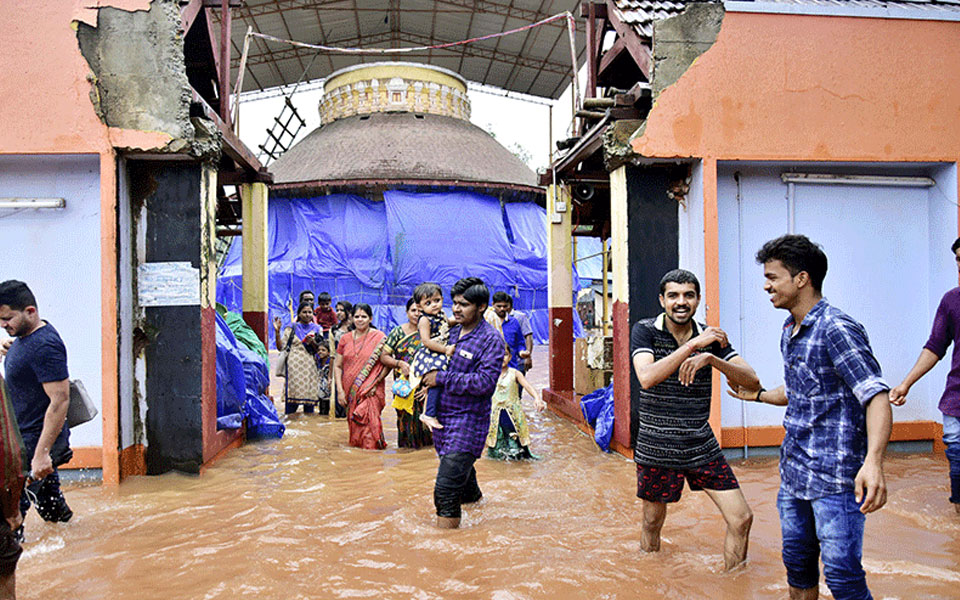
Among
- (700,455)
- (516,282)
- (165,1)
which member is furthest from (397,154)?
(700,455)

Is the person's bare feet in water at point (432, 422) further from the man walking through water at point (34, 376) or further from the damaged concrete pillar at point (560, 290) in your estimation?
the damaged concrete pillar at point (560, 290)

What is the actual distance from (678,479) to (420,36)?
22.3 m

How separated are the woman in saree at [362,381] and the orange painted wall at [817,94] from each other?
11.3ft

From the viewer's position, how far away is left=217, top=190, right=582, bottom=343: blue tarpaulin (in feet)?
66.3

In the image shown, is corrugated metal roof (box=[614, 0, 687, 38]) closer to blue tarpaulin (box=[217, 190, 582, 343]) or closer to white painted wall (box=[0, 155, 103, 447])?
white painted wall (box=[0, 155, 103, 447])

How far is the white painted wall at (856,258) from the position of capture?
635 centimetres

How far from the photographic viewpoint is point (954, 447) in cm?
442

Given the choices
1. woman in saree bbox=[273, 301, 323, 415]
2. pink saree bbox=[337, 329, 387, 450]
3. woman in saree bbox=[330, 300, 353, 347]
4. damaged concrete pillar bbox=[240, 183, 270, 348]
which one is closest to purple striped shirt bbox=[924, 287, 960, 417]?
pink saree bbox=[337, 329, 387, 450]

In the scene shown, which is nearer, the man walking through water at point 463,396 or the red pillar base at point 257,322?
the man walking through water at point 463,396

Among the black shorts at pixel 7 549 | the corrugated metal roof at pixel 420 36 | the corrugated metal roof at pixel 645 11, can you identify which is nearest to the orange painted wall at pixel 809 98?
the corrugated metal roof at pixel 645 11

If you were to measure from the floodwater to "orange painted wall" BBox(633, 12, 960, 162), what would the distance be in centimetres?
277

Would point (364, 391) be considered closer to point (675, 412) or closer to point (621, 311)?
point (621, 311)

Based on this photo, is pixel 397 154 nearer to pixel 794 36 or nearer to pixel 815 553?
pixel 794 36

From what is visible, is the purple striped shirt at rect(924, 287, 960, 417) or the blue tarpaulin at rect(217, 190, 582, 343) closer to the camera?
the purple striped shirt at rect(924, 287, 960, 417)
